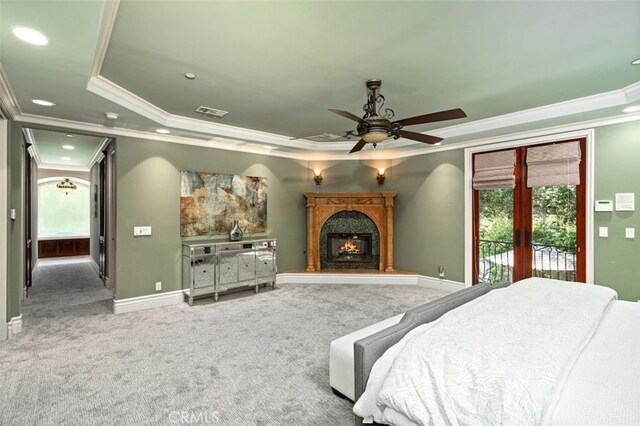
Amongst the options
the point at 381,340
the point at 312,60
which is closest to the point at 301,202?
the point at 312,60

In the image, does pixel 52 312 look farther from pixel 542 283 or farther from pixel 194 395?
pixel 542 283

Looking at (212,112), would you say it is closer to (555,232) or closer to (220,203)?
(220,203)

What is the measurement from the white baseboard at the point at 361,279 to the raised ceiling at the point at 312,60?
9.19ft

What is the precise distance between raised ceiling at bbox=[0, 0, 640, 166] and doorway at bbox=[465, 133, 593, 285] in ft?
1.78

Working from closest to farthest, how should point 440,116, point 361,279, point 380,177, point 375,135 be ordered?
point 440,116
point 375,135
point 361,279
point 380,177

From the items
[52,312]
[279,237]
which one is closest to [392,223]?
[279,237]

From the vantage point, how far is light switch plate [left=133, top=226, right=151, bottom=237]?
4332 mm

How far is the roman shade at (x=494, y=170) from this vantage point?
15.2ft

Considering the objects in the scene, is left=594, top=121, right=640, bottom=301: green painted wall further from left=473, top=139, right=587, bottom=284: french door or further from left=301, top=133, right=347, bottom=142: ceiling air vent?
left=301, top=133, right=347, bottom=142: ceiling air vent

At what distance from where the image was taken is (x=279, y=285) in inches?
223

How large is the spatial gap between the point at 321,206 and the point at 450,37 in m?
4.08

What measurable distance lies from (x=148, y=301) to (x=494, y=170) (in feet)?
18.1

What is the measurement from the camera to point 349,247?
6207 millimetres

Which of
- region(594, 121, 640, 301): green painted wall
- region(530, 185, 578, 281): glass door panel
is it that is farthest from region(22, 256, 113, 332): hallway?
region(594, 121, 640, 301): green painted wall
